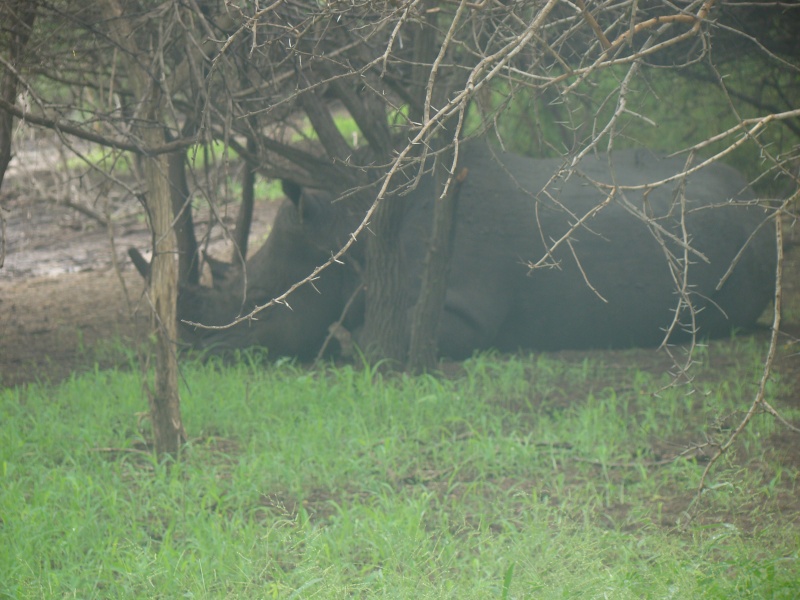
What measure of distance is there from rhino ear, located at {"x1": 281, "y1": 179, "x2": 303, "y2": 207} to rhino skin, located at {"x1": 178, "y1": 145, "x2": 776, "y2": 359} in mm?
98

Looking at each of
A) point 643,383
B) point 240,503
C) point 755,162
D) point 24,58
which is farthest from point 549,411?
point 755,162

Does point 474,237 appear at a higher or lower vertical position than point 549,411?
higher

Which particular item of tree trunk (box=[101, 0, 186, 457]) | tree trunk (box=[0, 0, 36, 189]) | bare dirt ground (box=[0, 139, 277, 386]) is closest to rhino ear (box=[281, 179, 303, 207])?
bare dirt ground (box=[0, 139, 277, 386])

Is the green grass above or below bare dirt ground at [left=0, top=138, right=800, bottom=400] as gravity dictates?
below

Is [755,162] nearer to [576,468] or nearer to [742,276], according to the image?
[742,276]


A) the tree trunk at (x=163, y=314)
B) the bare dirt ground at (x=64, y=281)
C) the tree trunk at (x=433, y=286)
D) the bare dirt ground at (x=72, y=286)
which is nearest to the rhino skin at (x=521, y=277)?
the bare dirt ground at (x=72, y=286)

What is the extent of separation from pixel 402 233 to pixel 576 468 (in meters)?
2.52

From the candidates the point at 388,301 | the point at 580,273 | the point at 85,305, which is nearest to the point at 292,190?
the point at 388,301

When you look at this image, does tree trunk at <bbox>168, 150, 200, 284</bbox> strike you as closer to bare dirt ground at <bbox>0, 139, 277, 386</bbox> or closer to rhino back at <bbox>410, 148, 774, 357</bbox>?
bare dirt ground at <bbox>0, 139, 277, 386</bbox>

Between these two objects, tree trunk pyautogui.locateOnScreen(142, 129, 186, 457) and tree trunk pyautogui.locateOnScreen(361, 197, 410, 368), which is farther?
tree trunk pyautogui.locateOnScreen(361, 197, 410, 368)

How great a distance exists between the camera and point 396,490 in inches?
153

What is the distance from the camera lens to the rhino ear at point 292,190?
553cm

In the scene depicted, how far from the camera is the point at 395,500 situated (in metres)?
3.64

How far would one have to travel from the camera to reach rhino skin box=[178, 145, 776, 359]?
19.1 feet
